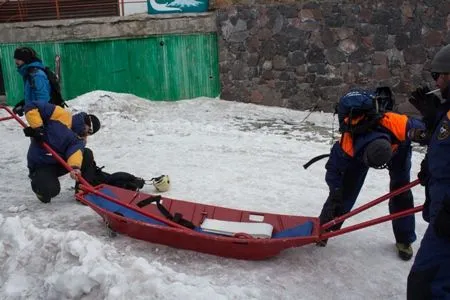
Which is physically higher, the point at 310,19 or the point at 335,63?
the point at 310,19

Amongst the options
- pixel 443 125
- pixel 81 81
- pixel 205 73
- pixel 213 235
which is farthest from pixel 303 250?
pixel 81 81

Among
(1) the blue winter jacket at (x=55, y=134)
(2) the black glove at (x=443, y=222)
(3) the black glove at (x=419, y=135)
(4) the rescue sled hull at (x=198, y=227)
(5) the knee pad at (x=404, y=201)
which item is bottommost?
(4) the rescue sled hull at (x=198, y=227)

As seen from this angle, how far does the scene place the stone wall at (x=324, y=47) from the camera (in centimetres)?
909

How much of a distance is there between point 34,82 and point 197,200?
7.70 ft

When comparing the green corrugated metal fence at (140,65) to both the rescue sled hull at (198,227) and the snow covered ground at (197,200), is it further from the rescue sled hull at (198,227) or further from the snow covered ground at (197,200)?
the rescue sled hull at (198,227)

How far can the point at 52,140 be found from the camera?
184 inches

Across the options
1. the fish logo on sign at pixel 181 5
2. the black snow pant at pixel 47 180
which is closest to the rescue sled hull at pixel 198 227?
the black snow pant at pixel 47 180

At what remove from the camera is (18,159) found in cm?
686

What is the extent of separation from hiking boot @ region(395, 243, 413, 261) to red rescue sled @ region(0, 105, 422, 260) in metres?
0.64

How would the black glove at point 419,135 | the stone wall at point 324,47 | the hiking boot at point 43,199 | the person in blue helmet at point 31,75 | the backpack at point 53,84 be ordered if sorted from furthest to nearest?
the stone wall at point 324,47 < the backpack at point 53,84 < the person in blue helmet at point 31,75 < the hiking boot at point 43,199 < the black glove at point 419,135

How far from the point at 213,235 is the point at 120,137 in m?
4.65

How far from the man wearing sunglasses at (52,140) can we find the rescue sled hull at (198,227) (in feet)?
2.19

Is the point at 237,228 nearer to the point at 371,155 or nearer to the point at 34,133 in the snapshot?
the point at 371,155

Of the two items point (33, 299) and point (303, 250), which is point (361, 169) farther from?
point (33, 299)
